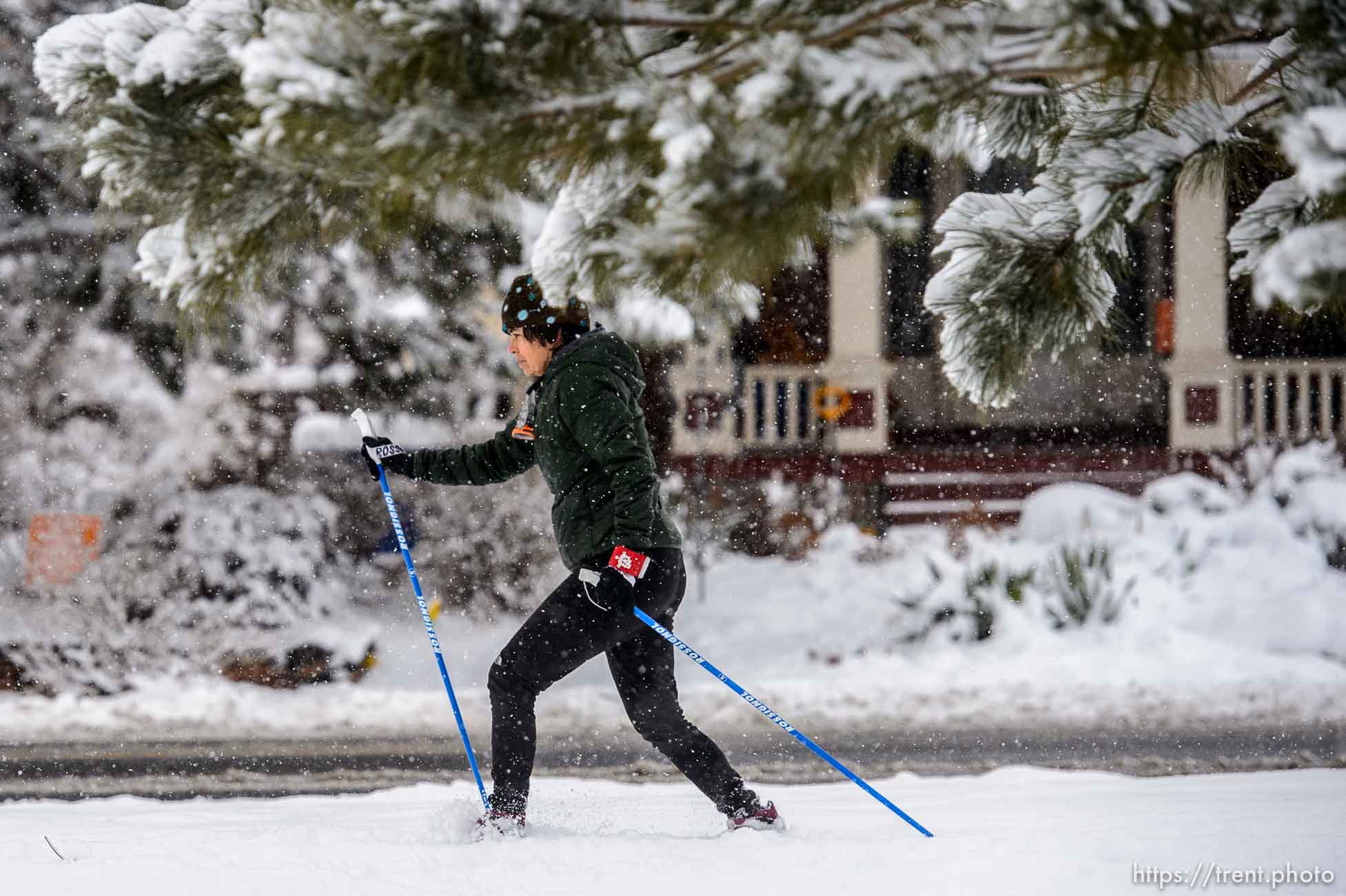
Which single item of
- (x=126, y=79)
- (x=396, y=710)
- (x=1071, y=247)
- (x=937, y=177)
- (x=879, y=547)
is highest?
(x=937, y=177)

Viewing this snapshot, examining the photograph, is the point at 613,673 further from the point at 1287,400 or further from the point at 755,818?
the point at 1287,400

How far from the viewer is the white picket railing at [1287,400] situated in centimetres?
1195

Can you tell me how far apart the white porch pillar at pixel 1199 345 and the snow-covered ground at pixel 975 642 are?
124 inches

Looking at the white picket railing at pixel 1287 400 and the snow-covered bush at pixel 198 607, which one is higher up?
the white picket railing at pixel 1287 400

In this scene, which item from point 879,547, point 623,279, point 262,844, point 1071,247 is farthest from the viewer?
point 879,547

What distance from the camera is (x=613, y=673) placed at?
3.70 meters

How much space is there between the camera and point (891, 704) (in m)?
6.32

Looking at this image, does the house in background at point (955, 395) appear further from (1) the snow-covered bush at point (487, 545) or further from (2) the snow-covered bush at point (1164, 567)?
(1) the snow-covered bush at point (487, 545)

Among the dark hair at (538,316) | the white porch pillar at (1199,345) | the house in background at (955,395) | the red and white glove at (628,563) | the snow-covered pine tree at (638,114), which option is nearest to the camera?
the snow-covered pine tree at (638,114)

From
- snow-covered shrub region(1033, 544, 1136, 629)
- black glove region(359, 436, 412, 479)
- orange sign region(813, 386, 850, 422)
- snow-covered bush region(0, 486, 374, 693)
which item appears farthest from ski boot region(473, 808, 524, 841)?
orange sign region(813, 386, 850, 422)

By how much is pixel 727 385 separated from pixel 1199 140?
8.27m

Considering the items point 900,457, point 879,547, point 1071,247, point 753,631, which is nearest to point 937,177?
point 900,457

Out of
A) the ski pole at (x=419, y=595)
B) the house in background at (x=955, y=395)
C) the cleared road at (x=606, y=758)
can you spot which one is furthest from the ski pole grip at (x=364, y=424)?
the house in background at (x=955, y=395)

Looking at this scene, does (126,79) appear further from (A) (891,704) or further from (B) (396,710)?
(A) (891,704)
